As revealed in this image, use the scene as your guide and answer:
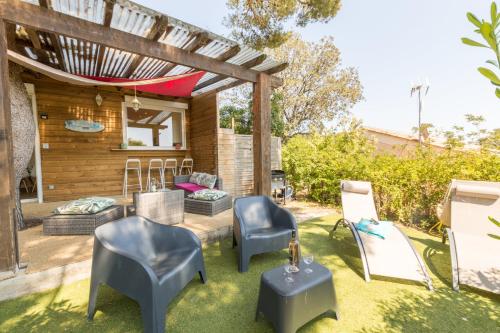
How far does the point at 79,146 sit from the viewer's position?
19.7 feet

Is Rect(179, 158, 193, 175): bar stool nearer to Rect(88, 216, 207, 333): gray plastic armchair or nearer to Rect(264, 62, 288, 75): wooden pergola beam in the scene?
Rect(264, 62, 288, 75): wooden pergola beam

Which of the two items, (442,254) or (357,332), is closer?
(357,332)

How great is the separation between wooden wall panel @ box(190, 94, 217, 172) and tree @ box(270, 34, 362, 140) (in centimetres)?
738

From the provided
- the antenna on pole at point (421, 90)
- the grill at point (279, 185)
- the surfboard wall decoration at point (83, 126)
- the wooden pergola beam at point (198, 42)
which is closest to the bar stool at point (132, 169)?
the surfboard wall decoration at point (83, 126)

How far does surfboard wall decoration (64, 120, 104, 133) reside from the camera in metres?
5.84

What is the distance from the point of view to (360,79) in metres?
14.6

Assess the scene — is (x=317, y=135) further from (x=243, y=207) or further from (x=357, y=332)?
(x=357, y=332)

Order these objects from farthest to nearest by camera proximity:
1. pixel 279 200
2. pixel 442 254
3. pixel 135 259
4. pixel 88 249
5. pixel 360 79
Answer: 1. pixel 360 79
2. pixel 279 200
3. pixel 442 254
4. pixel 88 249
5. pixel 135 259

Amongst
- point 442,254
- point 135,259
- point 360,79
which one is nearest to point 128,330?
point 135,259

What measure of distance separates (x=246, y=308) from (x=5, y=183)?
2524mm

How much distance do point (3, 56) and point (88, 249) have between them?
7.15 ft

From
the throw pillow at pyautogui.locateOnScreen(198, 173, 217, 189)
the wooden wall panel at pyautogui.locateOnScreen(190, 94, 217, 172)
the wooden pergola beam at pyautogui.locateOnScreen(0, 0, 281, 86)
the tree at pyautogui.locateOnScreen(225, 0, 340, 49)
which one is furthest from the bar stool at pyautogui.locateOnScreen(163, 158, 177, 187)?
the tree at pyautogui.locateOnScreen(225, 0, 340, 49)

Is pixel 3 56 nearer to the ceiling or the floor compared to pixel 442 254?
nearer to the ceiling

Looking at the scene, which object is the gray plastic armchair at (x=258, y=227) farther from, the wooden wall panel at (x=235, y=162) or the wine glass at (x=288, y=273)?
the wooden wall panel at (x=235, y=162)
